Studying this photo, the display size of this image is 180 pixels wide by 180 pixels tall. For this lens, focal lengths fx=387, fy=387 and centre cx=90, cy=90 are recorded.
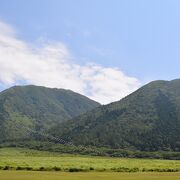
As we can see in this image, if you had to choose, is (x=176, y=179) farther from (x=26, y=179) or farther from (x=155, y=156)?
(x=155, y=156)

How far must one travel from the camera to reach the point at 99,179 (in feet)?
136

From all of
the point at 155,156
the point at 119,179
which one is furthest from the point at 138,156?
the point at 119,179

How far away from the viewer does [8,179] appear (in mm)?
36844

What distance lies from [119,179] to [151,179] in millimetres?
3470

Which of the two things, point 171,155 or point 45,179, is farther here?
point 171,155

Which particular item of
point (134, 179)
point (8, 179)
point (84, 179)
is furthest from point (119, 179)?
point (8, 179)

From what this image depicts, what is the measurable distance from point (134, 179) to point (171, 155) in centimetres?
15751

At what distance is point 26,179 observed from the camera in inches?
1506

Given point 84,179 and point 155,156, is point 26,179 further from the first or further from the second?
point 155,156

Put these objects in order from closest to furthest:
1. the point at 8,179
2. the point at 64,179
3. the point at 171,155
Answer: the point at 8,179
the point at 64,179
the point at 171,155

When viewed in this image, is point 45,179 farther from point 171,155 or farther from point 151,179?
point 171,155

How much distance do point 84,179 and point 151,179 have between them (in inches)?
291

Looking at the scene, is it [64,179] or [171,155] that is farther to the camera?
[171,155]

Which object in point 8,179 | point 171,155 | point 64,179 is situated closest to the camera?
point 8,179
